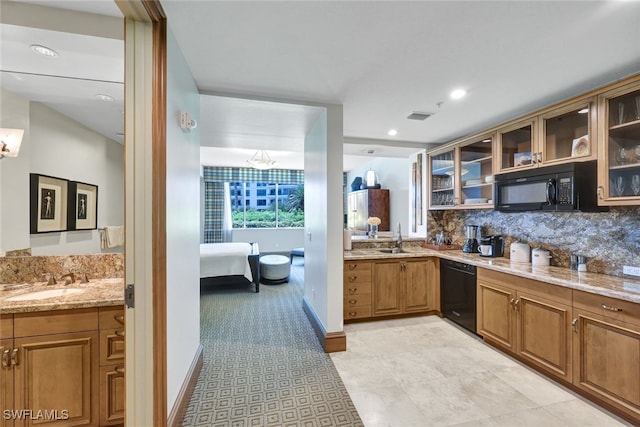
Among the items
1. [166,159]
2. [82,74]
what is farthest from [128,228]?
[82,74]

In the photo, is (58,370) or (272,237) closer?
(58,370)

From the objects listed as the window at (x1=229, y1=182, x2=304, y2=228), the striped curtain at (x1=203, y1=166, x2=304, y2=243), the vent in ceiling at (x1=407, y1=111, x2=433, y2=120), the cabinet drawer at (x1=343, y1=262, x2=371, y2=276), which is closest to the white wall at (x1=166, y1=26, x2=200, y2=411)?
the cabinet drawer at (x1=343, y1=262, x2=371, y2=276)

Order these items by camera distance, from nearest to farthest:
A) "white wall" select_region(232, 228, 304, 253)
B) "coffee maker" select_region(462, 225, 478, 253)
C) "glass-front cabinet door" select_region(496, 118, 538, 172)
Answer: "glass-front cabinet door" select_region(496, 118, 538, 172), "coffee maker" select_region(462, 225, 478, 253), "white wall" select_region(232, 228, 304, 253)

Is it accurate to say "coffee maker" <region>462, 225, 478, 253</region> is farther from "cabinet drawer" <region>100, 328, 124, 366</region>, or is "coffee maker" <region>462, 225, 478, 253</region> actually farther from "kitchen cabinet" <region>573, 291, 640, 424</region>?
"cabinet drawer" <region>100, 328, 124, 366</region>

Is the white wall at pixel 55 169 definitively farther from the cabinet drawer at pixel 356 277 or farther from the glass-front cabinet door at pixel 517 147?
the glass-front cabinet door at pixel 517 147

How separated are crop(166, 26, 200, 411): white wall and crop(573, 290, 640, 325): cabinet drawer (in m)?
2.85

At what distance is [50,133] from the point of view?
1943 mm

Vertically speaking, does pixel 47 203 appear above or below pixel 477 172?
below

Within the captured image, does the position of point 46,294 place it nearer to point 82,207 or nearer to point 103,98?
point 82,207

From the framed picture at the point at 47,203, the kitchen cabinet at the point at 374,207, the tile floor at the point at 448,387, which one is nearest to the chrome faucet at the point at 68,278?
the framed picture at the point at 47,203

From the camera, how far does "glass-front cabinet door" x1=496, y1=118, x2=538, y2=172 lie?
260 centimetres

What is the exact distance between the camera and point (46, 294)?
5.69ft

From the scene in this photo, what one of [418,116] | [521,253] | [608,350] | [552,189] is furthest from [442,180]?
[608,350]

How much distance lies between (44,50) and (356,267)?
304cm
